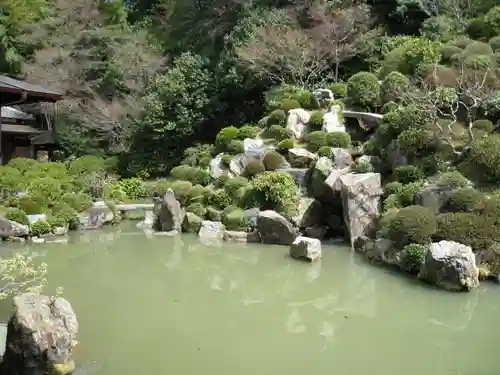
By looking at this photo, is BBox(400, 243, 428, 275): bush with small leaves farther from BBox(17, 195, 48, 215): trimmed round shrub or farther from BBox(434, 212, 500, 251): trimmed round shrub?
BBox(17, 195, 48, 215): trimmed round shrub

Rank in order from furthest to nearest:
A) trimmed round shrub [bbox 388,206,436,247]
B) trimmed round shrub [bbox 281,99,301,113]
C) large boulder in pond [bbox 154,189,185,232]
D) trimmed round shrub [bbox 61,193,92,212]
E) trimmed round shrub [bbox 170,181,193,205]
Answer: trimmed round shrub [bbox 281,99,301,113] → trimmed round shrub [bbox 170,181,193,205] → trimmed round shrub [bbox 61,193,92,212] → large boulder in pond [bbox 154,189,185,232] → trimmed round shrub [bbox 388,206,436,247]

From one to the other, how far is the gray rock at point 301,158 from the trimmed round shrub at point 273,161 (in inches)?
10.8

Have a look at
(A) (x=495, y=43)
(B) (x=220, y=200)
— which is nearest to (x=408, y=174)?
(B) (x=220, y=200)

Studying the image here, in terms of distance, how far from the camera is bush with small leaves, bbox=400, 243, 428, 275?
8953 mm

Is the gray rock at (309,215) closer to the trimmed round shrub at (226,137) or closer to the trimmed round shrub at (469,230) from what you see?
the trimmed round shrub at (469,230)

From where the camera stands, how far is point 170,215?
13.5 metres

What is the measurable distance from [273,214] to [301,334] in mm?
5626

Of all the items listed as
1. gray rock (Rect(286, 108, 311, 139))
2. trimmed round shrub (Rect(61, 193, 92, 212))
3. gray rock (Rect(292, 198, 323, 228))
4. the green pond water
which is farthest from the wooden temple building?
the green pond water

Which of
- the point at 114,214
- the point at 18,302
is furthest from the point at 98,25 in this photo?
the point at 18,302

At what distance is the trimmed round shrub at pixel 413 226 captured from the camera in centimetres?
923

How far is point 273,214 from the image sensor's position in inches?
471

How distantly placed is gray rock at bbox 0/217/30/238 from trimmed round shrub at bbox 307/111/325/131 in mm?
8694

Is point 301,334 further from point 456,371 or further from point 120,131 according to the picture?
point 120,131

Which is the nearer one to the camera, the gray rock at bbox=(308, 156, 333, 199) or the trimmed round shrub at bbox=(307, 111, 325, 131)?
the gray rock at bbox=(308, 156, 333, 199)
